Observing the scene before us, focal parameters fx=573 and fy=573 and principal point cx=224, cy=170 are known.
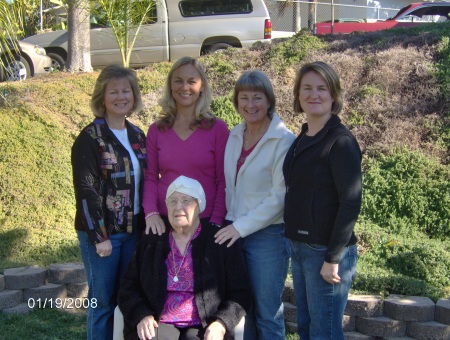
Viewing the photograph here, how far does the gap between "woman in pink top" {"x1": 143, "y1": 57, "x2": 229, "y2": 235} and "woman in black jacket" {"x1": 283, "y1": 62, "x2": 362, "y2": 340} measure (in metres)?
0.52

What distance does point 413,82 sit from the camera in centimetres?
734

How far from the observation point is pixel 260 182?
10.8ft

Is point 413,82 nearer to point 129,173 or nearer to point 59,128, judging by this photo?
point 59,128

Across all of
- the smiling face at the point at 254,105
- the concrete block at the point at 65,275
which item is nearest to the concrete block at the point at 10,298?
the concrete block at the point at 65,275

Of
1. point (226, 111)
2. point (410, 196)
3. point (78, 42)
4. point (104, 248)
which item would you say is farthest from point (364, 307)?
point (78, 42)

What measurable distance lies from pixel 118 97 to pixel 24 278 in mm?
2032

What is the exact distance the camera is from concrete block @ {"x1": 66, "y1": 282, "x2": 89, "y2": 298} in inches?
188

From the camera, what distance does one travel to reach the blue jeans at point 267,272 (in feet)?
10.8

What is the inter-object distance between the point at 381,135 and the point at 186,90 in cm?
383

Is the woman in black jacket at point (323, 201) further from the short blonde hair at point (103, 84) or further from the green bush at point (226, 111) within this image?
the green bush at point (226, 111)

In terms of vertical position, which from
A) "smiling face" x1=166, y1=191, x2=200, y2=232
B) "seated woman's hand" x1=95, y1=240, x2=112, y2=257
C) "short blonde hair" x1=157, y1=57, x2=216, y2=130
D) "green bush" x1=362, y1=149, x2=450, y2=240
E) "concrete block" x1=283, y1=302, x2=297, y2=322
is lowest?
"concrete block" x1=283, y1=302, x2=297, y2=322

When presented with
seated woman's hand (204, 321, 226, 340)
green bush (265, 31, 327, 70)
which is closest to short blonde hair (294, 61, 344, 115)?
seated woman's hand (204, 321, 226, 340)

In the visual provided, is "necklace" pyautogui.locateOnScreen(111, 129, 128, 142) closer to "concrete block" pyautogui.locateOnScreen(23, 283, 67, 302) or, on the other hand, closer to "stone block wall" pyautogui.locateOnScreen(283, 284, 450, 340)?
"concrete block" pyautogui.locateOnScreen(23, 283, 67, 302)

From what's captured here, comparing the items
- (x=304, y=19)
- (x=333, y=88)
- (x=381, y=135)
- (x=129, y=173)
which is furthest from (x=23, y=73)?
(x=304, y=19)
